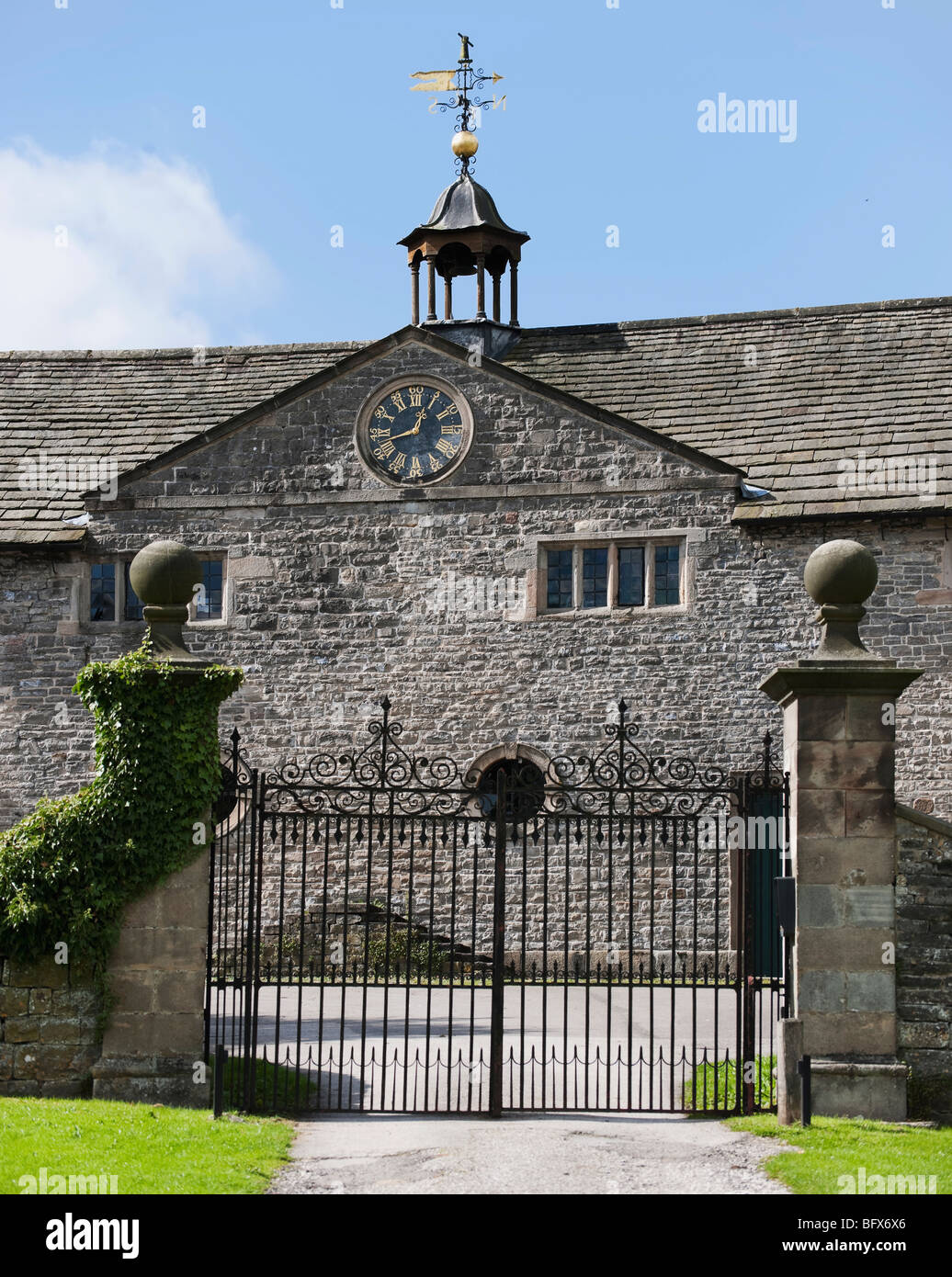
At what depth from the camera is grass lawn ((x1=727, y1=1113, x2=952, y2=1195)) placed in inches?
320

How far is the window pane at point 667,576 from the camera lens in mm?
19750

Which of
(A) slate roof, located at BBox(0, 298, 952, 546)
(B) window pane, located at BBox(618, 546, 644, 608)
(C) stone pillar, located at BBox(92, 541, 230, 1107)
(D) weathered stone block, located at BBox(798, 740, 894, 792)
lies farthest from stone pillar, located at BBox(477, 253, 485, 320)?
(D) weathered stone block, located at BBox(798, 740, 894, 792)

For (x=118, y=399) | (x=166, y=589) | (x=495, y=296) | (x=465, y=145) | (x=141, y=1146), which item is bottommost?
(x=141, y=1146)

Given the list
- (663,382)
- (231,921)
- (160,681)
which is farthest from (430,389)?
(160,681)

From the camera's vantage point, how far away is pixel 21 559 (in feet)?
68.3

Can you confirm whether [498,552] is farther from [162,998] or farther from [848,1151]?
[848,1151]

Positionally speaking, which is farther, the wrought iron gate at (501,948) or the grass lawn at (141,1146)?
the wrought iron gate at (501,948)

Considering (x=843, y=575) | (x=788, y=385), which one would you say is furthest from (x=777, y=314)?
(x=843, y=575)

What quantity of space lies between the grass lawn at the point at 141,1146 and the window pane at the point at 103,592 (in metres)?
11.7

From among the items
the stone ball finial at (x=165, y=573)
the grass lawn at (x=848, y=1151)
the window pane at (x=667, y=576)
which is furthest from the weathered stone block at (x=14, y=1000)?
the window pane at (x=667, y=576)

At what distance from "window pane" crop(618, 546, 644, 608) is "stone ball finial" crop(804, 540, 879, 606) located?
9696mm

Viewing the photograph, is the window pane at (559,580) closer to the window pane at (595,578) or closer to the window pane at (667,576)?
the window pane at (595,578)

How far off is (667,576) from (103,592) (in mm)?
7225

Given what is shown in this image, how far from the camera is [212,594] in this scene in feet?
68.1
